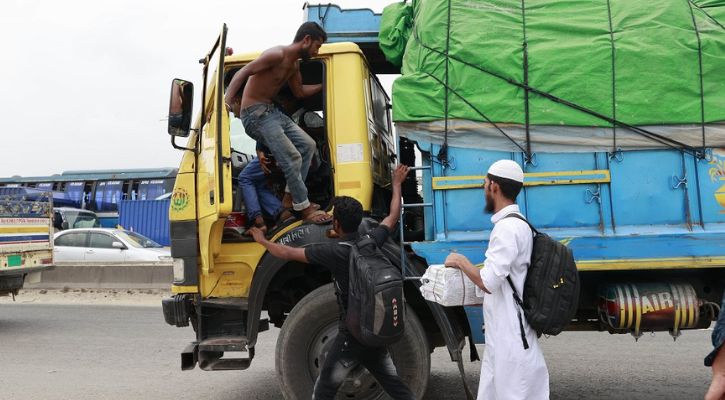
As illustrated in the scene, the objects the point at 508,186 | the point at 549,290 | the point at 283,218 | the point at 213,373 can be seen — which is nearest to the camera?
the point at 549,290

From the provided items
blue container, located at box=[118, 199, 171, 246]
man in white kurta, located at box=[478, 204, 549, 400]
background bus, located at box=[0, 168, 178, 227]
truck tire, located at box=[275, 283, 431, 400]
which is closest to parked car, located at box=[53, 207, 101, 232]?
blue container, located at box=[118, 199, 171, 246]

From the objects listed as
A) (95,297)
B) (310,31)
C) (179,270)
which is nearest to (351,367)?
(179,270)

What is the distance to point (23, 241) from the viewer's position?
863 centimetres

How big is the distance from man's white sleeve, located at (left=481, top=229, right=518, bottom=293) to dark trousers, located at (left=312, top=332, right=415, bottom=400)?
3.00 feet

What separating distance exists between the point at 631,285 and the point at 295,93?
8.87 feet

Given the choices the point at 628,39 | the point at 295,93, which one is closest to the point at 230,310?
the point at 295,93

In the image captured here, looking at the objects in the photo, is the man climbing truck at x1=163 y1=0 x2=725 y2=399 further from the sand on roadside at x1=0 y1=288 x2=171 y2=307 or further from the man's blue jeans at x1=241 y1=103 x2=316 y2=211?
the sand on roadside at x1=0 y1=288 x2=171 y2=307

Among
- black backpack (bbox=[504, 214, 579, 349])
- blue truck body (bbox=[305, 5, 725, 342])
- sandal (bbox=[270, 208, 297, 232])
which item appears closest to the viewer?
black backpack (bbox=[504, 214, 579, 349])

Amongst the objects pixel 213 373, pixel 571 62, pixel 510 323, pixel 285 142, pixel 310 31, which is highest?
pixel 310 31

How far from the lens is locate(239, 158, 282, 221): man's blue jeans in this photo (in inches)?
163

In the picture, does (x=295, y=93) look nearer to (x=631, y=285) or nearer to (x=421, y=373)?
(x=421, y=373)

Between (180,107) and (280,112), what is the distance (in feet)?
2.29

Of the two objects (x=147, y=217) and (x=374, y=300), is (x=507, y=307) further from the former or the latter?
(x=147, y=217)

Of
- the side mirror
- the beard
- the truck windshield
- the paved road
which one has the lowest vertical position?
the paved road
